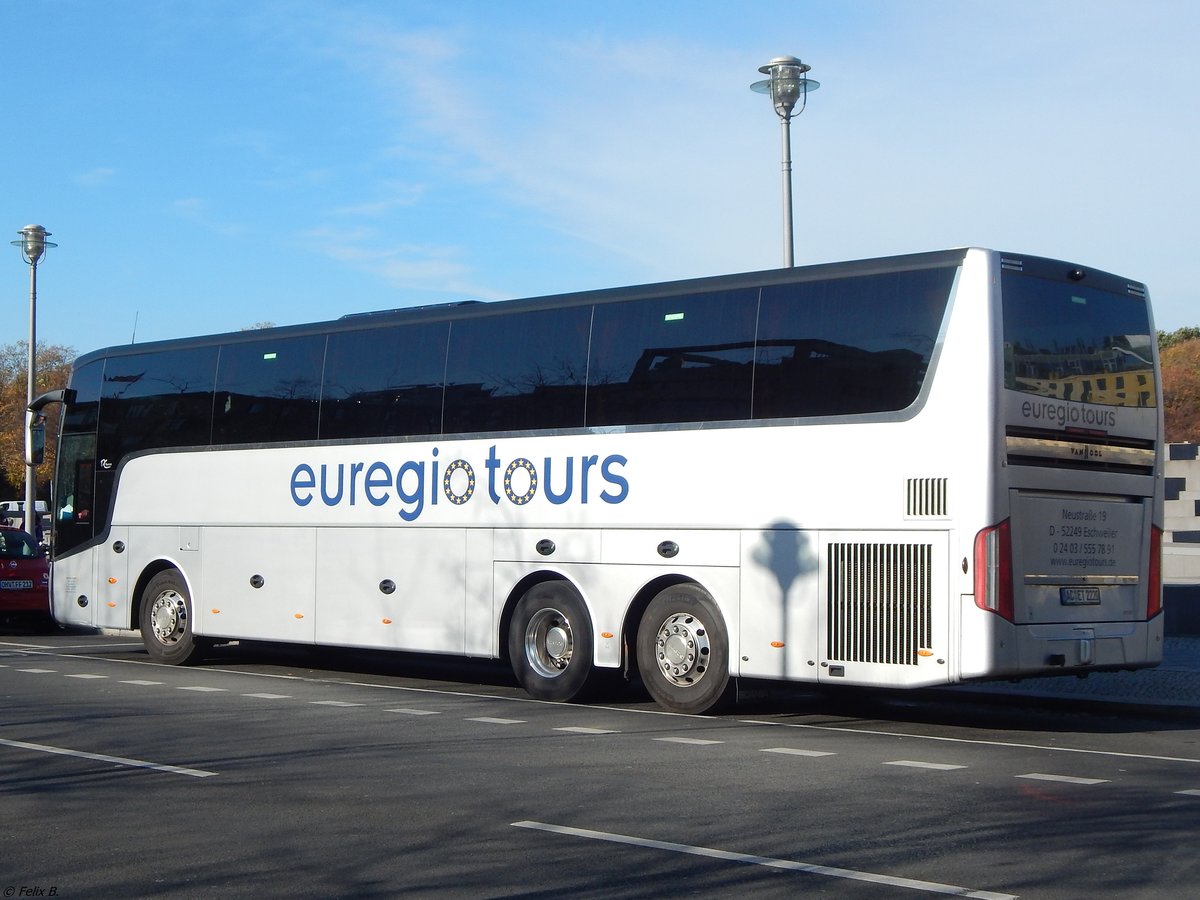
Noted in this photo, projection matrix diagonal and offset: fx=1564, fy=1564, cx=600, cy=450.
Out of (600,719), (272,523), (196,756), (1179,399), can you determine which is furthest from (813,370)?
(1179,399)

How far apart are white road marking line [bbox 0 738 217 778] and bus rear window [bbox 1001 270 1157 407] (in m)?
6.79

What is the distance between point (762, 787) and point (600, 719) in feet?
13.8

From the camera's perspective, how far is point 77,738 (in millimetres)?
11805

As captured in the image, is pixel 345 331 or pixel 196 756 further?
pixel 345 331

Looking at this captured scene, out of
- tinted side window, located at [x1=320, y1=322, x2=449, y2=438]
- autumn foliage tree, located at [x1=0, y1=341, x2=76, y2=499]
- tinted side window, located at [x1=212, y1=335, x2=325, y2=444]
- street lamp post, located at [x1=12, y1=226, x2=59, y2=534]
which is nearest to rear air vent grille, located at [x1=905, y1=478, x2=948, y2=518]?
tinted side window, located at [x1=320, y1=322, x2=449, y2=438]

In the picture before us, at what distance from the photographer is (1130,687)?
618 inches

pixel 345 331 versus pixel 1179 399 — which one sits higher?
pixel 1179 399

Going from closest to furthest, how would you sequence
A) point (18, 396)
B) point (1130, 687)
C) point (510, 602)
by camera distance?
point (1130, 687) → point (510, 602) → point (18, 396)

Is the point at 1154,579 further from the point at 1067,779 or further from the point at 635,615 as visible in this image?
the point at 635,615

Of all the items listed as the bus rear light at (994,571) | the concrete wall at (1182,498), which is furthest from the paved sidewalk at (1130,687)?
the concrete wall at (1182,498)

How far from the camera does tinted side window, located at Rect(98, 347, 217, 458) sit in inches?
755

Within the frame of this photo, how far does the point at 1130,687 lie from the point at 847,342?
5.29 meters

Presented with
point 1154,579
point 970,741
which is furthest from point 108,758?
point 1154,579

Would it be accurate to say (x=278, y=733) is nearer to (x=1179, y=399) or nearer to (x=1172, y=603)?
(x=1172, y=603)
